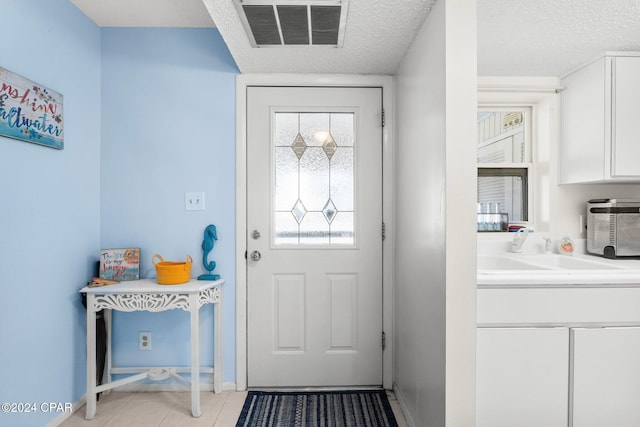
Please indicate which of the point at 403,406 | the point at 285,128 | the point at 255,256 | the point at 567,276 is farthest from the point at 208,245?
the point at 567,276

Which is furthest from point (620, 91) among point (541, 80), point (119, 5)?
point (119, 5)

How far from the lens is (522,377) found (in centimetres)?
158

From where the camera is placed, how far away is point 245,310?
2.43 metres

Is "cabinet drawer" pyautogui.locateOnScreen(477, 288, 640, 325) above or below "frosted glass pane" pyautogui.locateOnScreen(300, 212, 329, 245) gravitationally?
below

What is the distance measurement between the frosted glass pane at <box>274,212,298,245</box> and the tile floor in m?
1.03

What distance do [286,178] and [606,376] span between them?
1975mm

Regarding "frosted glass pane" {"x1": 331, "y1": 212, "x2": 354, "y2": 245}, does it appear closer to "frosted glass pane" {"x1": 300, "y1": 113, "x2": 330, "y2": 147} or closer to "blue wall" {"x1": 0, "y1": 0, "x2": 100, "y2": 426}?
"frosted glass pane" {"x1": 300, "y1": 113, "x2": 330, "y2": 147}

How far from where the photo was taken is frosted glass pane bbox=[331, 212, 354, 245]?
2482mm

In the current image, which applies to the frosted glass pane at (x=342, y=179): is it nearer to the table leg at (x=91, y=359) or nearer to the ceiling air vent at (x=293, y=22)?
the ceiling air vent at (x=293, y=22)

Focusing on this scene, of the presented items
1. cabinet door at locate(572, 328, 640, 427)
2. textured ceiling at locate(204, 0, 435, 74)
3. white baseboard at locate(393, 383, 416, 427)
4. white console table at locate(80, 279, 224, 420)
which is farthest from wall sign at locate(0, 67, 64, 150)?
cabinet door at locate(572, 328, 640, 427)

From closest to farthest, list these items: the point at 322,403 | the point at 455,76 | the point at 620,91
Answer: the point at 455,76, the point at 620,91, the point at 322,403

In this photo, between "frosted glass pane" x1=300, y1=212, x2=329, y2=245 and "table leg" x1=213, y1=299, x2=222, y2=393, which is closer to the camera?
"table leg" x1=213, y1=299, x2=222, y2=393

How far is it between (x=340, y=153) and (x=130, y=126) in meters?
1.40

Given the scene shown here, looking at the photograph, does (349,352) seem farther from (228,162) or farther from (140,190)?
(140,190)
